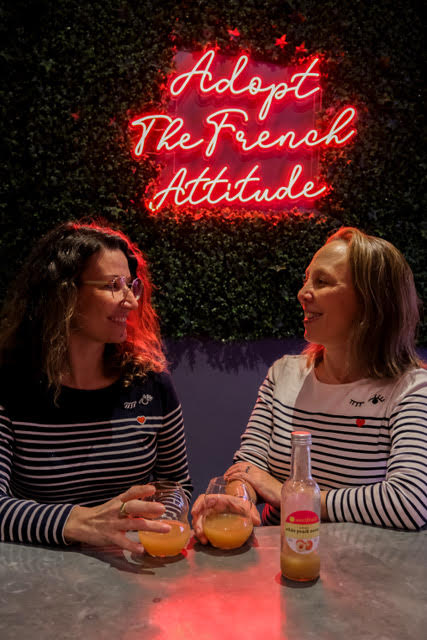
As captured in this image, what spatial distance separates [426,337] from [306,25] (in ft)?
7.53

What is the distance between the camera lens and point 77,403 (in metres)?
1.77

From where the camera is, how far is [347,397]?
188 centimetres

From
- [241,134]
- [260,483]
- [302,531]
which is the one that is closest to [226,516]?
[302,531]

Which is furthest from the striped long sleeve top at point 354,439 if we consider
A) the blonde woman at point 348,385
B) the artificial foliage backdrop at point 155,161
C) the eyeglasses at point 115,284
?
the artificial foliage backdrop at point 155,161

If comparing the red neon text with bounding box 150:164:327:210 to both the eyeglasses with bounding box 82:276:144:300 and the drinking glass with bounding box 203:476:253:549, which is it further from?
the drinking glass with bounding box 203:476:253:549

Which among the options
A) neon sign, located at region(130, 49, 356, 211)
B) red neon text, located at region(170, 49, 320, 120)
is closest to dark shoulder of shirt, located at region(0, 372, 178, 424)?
neon sign, located at region(130, 49, 356, 211)

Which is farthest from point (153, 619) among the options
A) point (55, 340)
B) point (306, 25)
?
point (306, 25)

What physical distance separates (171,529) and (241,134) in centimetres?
292

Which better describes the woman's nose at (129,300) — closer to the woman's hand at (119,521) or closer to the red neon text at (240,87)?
the woman's hand at (119,521)

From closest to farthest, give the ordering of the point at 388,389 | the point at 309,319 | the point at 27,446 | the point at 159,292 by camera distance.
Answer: the point at 27,446
the point at 388,389
the point at 309,319
the point at 159,292

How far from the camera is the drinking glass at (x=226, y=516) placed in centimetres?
123

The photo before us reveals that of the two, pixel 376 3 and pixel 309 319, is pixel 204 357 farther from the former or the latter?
pixel 376 3

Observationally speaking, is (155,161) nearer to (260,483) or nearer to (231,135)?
(231,135)

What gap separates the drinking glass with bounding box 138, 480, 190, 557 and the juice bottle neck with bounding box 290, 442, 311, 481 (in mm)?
297
